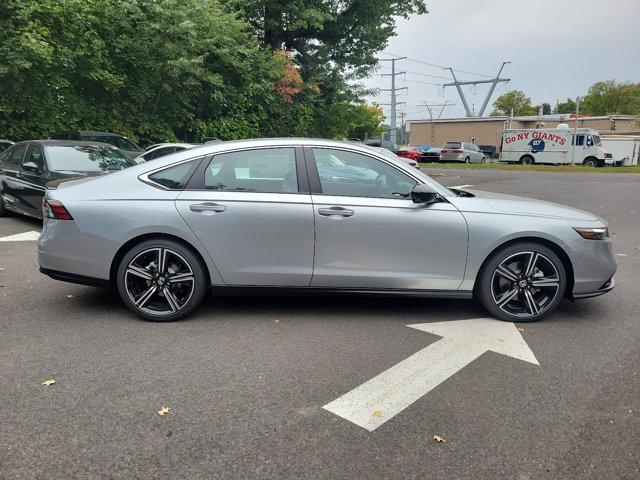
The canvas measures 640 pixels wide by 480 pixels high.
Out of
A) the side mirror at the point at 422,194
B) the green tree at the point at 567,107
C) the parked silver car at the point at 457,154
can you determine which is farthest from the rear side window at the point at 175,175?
the green tree at the point at 567,107

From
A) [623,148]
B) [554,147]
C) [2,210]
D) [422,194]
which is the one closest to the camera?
[422,194]

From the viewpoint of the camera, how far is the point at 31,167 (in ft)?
27.7

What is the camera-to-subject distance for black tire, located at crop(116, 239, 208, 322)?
14.5ft

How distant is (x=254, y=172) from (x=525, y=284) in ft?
8.26

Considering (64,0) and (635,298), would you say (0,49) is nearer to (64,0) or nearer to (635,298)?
(64,0)

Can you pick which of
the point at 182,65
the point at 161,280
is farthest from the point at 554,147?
the point at 161,280

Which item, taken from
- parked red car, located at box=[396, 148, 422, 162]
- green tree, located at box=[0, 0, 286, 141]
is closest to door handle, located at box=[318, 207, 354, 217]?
green tree, located at box=[0, 0, 286, 141]

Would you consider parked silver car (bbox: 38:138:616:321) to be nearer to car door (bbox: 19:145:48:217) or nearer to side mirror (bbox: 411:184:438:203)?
side mirror (bbox: 411:184:438:203)

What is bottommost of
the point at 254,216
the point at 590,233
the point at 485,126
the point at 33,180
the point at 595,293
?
the point at 595,293

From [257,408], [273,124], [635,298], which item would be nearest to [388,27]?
[273,124]

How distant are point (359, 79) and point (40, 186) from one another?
24.9m

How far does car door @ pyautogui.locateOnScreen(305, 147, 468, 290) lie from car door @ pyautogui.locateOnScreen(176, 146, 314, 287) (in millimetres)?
134

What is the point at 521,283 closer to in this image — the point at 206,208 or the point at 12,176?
the point at 206,208

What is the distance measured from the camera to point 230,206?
4414 mm
